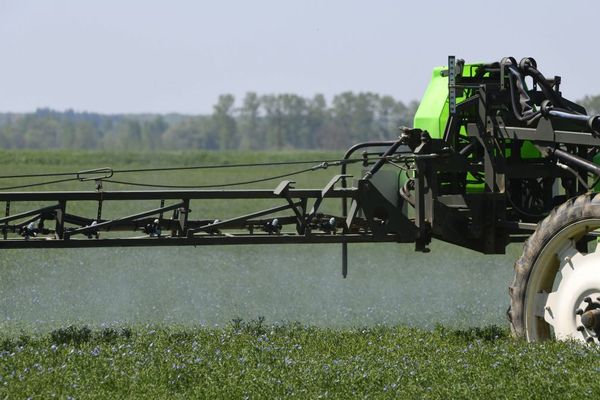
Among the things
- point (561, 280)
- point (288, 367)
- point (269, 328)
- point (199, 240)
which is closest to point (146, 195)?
point (199, 240)

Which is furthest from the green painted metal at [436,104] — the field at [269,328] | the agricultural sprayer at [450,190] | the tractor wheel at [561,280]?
the tractor wheel at [561,280]

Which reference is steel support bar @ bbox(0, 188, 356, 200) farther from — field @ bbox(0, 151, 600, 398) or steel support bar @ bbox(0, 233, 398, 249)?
field @ bbox(0, 151, 600, 398)

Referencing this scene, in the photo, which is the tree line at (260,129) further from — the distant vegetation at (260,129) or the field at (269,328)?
the field at (269,328)

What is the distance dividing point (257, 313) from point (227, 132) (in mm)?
164201

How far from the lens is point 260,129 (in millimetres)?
182000

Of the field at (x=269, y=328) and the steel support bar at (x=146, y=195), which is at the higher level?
the steel support bar at (x=146, y=195)

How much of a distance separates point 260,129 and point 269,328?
17129 centimetres

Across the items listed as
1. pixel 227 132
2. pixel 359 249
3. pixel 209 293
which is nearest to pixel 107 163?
pixel 359 249

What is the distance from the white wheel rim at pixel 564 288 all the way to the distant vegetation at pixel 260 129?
134 metres

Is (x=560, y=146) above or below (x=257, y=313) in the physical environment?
above

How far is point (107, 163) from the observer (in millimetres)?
60969

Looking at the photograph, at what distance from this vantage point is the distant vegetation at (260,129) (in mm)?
160250

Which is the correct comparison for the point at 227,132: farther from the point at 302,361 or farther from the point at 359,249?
the point at 302,361

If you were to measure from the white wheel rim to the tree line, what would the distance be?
131 meters
